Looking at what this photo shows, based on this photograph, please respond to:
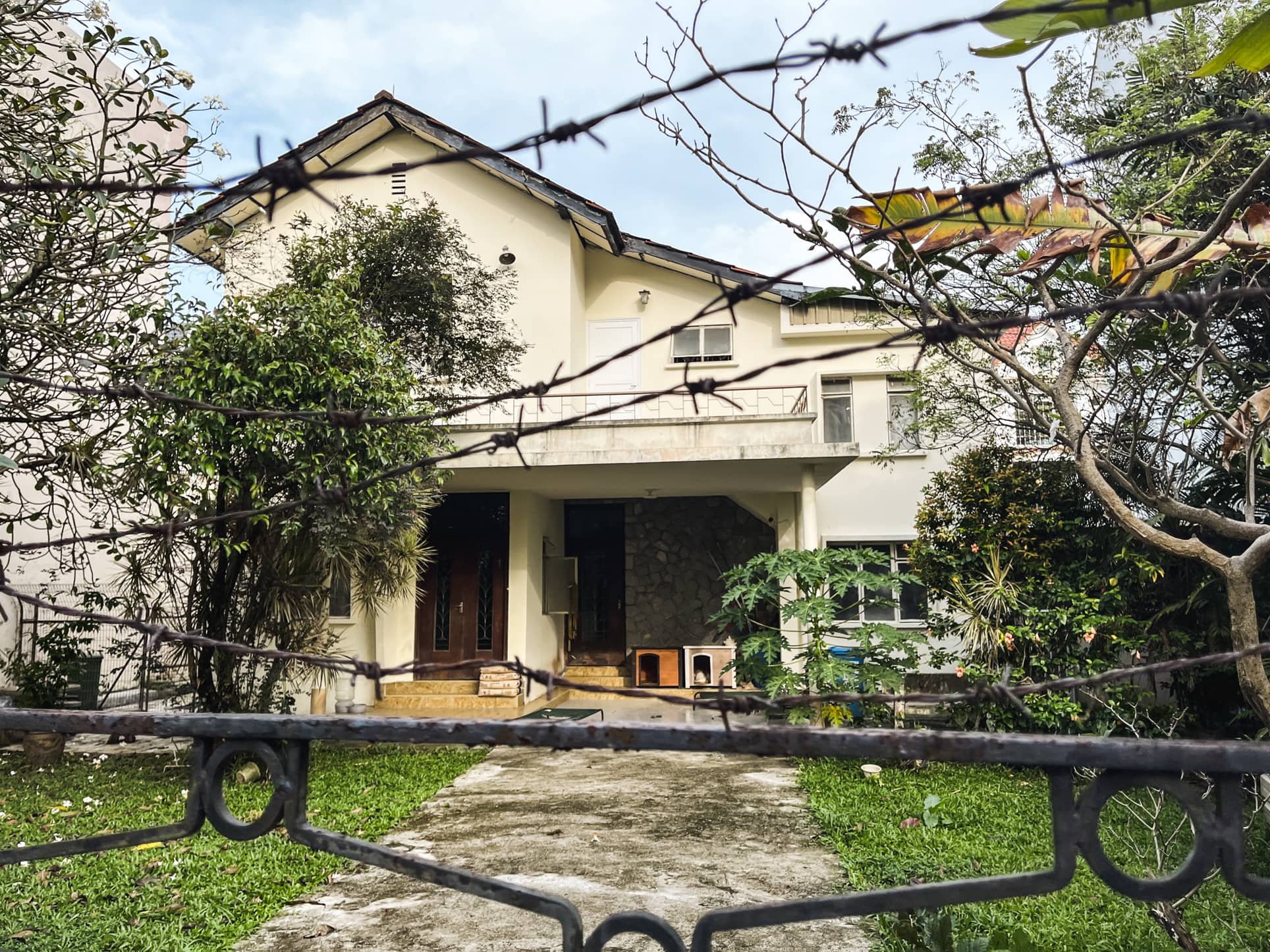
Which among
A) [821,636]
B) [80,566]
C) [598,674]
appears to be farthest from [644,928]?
[598,674]

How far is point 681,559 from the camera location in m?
14.2

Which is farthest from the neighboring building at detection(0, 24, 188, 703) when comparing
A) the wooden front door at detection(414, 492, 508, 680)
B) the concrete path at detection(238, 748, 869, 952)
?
the concrete path at detection(238, 748, 869, 952)

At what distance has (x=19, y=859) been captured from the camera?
4.32 feet

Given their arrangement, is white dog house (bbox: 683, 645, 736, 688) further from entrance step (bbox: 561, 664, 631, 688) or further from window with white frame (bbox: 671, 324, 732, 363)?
window with white frame (bbox: 671, 324, 732, 363)

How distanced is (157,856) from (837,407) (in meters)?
11.1

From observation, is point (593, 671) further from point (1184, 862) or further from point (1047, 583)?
point (1184, 862)

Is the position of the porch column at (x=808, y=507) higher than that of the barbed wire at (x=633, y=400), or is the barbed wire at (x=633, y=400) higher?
the porch column at (x=808, y=507)

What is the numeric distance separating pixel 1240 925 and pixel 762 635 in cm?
462

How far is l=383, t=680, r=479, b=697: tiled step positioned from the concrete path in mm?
3891

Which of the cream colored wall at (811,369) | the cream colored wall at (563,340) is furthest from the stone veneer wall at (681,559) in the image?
the cream colored wall at (811,369)

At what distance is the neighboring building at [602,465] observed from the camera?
1147 cm

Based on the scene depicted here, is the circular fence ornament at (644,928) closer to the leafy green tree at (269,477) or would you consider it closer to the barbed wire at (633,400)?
the barbed wire at (633,400)

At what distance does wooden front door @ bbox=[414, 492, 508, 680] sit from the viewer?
12.7m

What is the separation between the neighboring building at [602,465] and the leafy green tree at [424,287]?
58 cm
